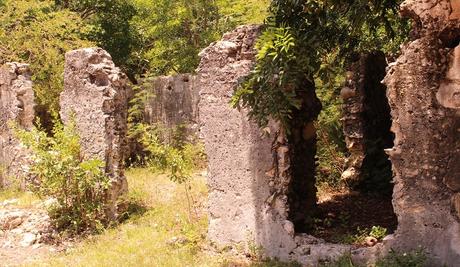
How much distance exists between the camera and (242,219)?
22.2ft

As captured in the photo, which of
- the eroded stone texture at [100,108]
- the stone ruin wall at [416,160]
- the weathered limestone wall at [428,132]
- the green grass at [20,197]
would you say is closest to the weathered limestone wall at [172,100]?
the green grass at [20,197]

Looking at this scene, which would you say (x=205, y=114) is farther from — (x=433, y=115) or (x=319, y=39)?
(x=433, y=115)

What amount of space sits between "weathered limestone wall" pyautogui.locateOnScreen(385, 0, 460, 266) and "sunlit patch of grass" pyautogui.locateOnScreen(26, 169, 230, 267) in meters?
2.34

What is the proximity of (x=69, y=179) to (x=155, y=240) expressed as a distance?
1.73m

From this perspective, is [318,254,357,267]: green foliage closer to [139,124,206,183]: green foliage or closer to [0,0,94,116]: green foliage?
[139,124,206,183]: green foliage

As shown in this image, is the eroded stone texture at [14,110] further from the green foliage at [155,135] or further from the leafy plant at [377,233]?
the leafy plant at [377,233]

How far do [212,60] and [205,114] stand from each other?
65cm

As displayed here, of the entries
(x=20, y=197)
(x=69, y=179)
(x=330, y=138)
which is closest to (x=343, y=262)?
(x=69, y=179)

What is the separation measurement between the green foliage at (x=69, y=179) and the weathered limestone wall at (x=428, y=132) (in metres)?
4.56

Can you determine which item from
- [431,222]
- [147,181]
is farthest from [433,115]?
[147,181]

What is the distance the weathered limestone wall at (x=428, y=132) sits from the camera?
527 cm

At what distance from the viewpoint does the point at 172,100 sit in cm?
1435

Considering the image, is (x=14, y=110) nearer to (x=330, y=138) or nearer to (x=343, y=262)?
(x=330, y=138)

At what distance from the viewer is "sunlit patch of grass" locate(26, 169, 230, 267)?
7035 mm
